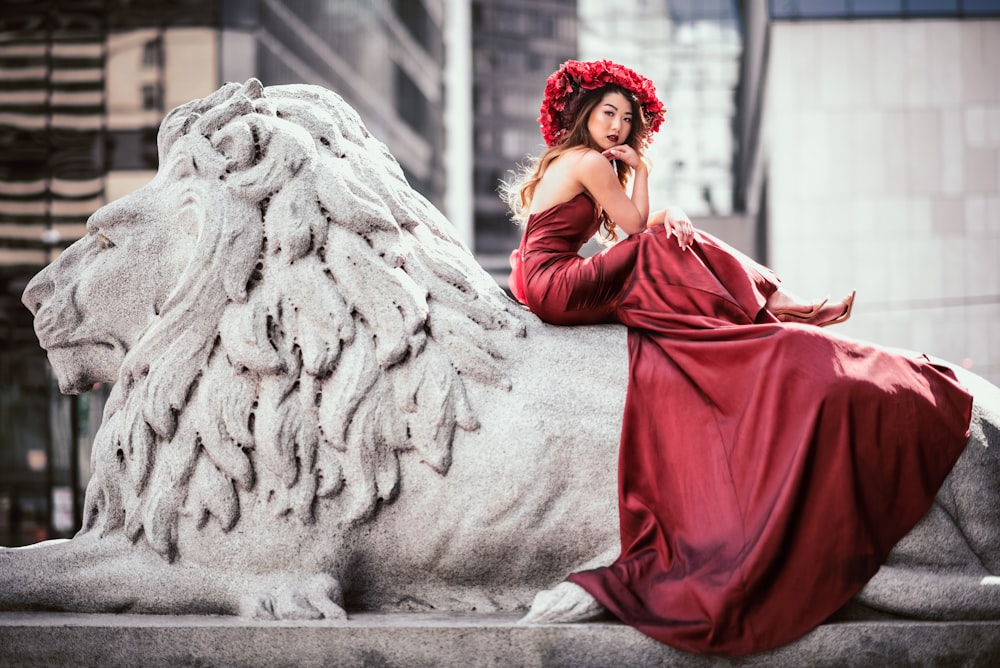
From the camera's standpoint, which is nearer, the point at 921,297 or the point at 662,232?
the point at 662,232

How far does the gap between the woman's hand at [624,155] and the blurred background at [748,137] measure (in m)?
10.0

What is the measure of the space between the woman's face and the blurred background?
9973mm

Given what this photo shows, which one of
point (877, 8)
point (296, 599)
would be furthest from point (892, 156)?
point (296, 599)

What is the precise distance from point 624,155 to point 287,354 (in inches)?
58.3

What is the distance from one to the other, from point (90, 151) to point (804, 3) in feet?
→ 43.8

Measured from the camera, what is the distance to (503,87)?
195 ft

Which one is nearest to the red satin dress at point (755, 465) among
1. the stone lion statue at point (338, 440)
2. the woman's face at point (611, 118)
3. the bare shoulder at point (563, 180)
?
the stone lion statue at point (338, 440)

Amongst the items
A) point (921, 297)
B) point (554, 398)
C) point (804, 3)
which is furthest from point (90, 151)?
point (554, 398)

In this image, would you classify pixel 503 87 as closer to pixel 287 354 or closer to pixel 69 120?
pixel 69 120

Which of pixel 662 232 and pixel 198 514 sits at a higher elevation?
pixel 662 232

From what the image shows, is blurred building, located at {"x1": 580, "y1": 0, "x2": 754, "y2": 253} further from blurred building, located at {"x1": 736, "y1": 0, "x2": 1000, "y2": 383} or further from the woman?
the woman

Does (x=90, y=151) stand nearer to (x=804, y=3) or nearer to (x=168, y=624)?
(x=804, y=3)

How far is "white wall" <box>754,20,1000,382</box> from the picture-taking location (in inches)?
930

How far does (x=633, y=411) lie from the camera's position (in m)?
4.20
